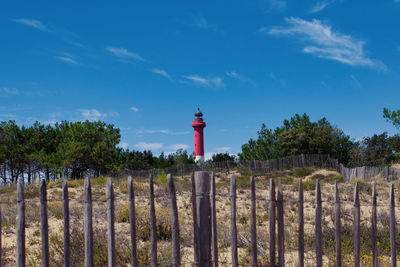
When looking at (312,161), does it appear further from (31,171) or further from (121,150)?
(31,171)

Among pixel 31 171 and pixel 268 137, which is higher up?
pixel 268 137

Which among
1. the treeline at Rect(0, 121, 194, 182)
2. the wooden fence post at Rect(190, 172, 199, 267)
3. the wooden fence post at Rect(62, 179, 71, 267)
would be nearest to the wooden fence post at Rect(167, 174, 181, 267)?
the wooden fence post at Rect(190, 172, 199, 267)

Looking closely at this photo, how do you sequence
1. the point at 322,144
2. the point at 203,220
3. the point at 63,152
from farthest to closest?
the point at 322,144 → the point at 63,152 → the point at 203,220

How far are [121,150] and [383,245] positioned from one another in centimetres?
3790

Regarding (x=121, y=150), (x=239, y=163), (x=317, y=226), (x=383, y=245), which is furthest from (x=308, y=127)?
(x=317, y=226)

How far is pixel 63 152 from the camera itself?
36.4 meters

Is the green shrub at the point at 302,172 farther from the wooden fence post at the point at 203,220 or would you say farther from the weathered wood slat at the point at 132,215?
the weathered wood slat at the point at 132,215

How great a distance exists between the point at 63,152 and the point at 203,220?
34.6 metres

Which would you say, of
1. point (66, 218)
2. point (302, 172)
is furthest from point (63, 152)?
point (66, 218)

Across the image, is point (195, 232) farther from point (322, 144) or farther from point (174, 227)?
point (322, 144)

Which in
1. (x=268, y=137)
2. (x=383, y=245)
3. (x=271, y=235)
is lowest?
(x=383, y=245)

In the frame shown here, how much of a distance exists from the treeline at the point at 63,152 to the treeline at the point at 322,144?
522 inches

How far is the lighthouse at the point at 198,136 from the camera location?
45.3 meters

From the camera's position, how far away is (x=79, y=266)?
20.0 feet
